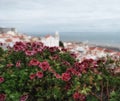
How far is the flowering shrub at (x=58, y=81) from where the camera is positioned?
19.0ft

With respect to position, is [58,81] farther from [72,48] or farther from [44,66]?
[72,48]

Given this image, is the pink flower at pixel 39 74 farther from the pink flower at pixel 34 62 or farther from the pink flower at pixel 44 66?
the pink flower at pixel 34 62

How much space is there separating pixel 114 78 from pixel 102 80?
→ 0.19 m

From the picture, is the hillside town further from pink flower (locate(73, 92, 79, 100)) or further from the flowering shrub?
pink flower (locate(73, 92, 79, 100))

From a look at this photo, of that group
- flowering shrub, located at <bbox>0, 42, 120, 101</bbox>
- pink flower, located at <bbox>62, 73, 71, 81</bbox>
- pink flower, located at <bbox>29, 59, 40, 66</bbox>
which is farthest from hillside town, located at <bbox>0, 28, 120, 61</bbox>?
pink flower, located at <bbox>62, 73, 71, 81</bbox>

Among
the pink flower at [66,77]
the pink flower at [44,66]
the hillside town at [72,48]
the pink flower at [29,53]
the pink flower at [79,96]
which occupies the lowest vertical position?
the hillside town at [72,48]

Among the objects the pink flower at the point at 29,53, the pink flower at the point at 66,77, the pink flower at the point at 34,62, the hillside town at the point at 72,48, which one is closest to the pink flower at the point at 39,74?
the pink flower at the point at 34,62

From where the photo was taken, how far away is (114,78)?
6.17 m

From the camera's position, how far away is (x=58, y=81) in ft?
19.3

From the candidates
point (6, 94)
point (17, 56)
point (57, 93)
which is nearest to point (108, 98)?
point (57, 93)

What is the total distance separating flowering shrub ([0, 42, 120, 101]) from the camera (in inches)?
228

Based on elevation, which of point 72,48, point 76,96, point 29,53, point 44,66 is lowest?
point 72,48

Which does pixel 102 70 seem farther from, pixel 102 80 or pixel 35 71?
pixel 35 71

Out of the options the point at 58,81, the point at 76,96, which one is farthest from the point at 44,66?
the point at 76,96
